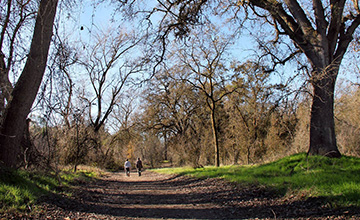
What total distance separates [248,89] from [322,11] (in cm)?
1062

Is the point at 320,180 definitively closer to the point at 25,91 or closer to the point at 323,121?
the point at 323,121

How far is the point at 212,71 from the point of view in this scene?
19.6 m

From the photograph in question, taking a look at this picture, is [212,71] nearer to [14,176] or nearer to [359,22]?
[359,22]

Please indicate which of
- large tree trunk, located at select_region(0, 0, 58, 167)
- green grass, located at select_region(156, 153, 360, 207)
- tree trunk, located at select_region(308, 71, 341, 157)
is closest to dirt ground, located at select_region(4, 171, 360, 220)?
green grass, located at select_region(156, 153, 360, 207)

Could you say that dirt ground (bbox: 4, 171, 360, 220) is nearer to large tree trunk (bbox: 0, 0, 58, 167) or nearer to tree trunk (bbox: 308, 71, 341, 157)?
large tree trunk (bbox: 0, 0, 58, 167)

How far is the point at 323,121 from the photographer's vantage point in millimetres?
9500

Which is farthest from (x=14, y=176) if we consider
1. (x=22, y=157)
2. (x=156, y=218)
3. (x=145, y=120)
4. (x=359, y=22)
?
(x=145, y=120)

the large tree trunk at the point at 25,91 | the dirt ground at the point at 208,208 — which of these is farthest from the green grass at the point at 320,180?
the large tree trunk at the point at 25,91

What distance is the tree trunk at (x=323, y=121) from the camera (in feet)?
30.5

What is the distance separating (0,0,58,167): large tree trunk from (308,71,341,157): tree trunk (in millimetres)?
8687

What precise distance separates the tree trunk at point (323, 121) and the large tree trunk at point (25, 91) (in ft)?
28.5

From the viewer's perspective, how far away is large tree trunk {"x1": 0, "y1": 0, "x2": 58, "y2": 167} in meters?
6.76

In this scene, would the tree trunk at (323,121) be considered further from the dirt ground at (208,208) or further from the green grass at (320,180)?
the dirt ground at (208,208)

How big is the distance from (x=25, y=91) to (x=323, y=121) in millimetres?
9638
